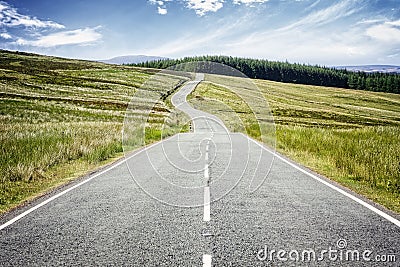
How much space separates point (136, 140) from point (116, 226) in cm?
1558

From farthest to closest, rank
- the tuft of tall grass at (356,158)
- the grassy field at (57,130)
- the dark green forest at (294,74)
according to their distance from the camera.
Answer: the dark green forest at (294,74)
the grassy field at (57,130)
the tuft of tall grass at (356,158)

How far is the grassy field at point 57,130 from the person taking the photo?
989 centimetres

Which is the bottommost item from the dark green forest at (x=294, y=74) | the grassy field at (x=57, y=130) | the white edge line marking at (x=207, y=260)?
the grassy field at (x=57, y=130)

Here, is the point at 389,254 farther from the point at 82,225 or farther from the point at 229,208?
the point at 82,225

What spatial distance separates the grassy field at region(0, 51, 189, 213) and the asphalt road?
1740 millimetres

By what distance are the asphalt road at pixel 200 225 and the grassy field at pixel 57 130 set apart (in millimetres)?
1740

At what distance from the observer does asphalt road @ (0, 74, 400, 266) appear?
4316 mm

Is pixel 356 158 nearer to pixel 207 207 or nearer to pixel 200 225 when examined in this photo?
pixel 207 207

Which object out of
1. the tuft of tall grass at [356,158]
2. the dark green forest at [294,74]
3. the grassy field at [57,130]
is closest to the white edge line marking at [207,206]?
the grassy field at [57,130]

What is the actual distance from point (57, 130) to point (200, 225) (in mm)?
18746

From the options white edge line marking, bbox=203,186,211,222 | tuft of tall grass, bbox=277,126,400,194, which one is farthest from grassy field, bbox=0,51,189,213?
tuft of tall grass, bbox=277,126,400,194

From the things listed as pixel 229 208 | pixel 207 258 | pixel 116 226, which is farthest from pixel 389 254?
pixel 116 226

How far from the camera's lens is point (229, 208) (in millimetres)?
6496

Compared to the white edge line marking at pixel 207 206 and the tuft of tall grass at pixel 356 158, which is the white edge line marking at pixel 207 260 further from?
the tuft of tall grass at pixel 356 158
